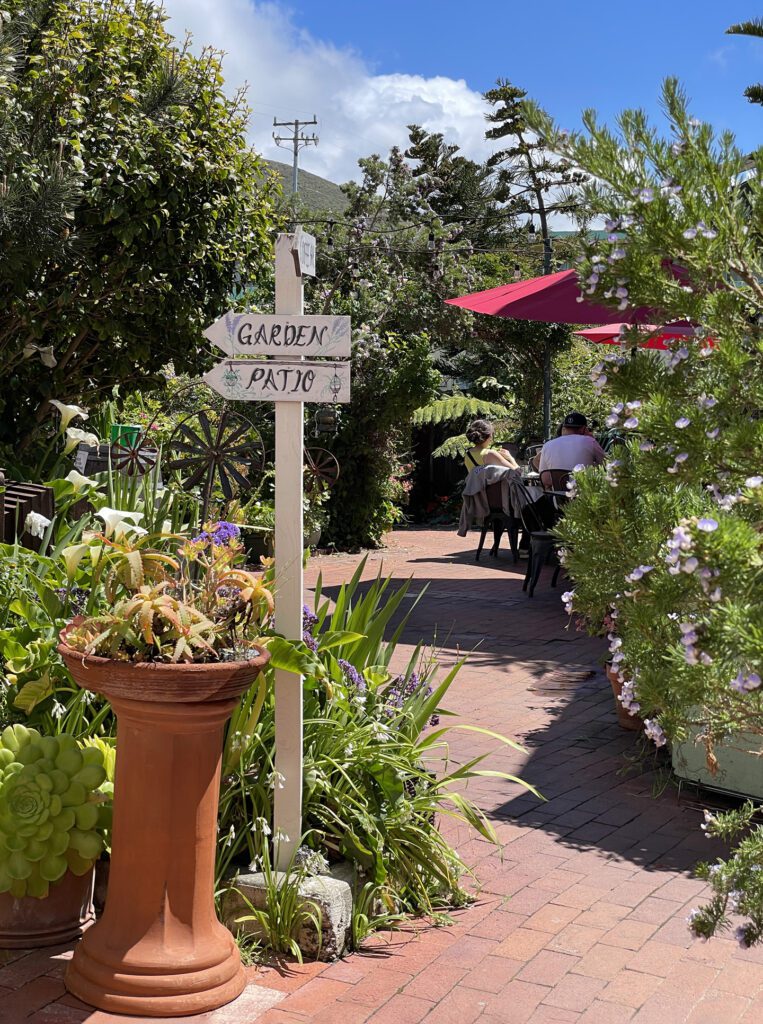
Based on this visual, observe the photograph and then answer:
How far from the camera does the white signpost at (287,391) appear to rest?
3.30m

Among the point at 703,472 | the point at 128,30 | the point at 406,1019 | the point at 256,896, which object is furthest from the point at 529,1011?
the point at 128,30

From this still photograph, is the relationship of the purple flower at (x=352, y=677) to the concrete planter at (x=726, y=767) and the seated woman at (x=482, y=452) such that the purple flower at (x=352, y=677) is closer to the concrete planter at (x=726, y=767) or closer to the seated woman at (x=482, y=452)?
the concrete planter at (x=726, y=767)

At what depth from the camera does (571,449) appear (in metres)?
9.12

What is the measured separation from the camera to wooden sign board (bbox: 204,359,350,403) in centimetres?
329

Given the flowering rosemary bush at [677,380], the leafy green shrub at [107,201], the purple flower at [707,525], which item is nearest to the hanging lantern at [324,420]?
the leafy green shrub at [107,201]

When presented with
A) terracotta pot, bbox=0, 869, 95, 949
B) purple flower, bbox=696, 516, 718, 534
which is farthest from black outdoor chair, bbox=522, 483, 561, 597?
purple flower, bbox=696, 516, 718, 534

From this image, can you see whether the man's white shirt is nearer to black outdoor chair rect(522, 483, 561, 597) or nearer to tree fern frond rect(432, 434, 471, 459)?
black outdoor chair rect(522, 483, 561, 597)

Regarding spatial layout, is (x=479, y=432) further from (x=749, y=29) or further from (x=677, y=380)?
(x=677, y=380)

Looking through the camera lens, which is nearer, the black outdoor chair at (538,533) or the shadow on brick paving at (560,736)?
the shadow on brick paving at (560,736)

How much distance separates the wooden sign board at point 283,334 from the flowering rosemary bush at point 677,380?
121 centimetres

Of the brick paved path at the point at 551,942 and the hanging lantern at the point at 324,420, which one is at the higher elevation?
the hanging lantern at the point at 324,420

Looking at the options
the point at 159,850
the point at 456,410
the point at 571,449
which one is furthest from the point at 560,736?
the point at 456,410

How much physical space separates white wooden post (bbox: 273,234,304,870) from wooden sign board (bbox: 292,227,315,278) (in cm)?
2

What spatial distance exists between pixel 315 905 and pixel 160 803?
0.60 m
